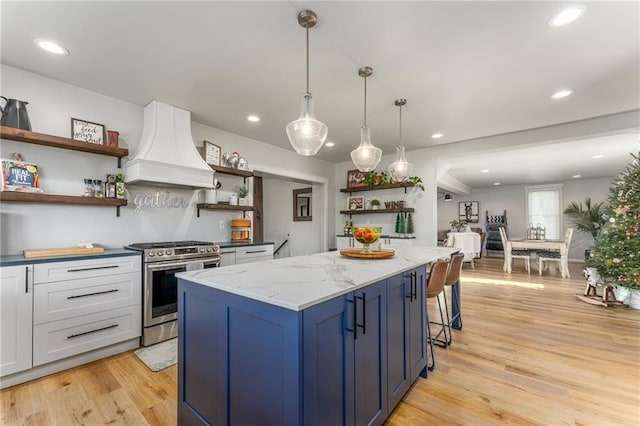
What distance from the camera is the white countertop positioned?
1138 mm

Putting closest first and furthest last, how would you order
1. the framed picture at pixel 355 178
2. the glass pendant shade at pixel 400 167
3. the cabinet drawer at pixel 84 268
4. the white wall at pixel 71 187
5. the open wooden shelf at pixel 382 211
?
the cabinet drawer at pixel 84 268 < the white wall at pixel 71 187 < the glass pendant shade at pixel 400 167 < the open wooden shelf at pixel 382 211 < the framed picture at pixel 355 178

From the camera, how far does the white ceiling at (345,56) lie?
5.97ft

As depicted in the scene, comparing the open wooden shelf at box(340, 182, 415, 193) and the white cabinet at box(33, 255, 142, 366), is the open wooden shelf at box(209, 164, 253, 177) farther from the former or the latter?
the open wooden shelf at box(340, 182, 415, 193)

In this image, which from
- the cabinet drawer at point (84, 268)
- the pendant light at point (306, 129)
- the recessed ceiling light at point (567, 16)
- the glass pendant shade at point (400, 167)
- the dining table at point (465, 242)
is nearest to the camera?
the recessed ceiling light at point (567, 16)

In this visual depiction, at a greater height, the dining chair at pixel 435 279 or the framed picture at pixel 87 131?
the framed picture at pixel 87 131

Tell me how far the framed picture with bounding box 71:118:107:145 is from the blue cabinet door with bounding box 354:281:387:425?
310 centimetres

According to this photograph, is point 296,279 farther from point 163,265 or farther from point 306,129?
point 163,265

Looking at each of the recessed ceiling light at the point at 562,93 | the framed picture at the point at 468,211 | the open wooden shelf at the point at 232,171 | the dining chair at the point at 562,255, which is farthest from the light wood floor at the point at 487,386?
the framed picture at the point at 468,211

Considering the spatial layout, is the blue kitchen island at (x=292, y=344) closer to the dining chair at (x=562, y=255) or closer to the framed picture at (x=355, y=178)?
the framed picture at (x=355, y=178)

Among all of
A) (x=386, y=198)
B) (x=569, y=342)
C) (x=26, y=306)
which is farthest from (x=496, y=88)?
(x=26, y=306)

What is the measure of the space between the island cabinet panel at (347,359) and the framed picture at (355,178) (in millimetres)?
4283

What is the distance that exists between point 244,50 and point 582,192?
35.2 feet

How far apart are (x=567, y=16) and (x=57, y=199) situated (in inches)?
164

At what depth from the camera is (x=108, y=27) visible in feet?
6.40
